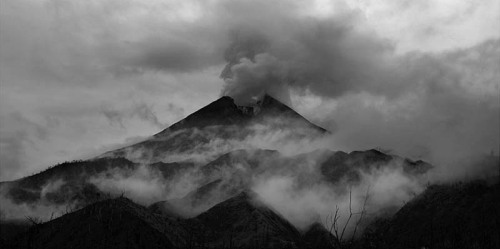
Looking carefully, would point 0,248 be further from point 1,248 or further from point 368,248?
point 368,248

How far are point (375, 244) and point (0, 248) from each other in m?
106

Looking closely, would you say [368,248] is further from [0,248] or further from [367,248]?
[0,248]

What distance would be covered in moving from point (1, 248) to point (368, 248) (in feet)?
334

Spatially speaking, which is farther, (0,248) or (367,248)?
(0,248)

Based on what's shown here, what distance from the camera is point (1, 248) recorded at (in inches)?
4628

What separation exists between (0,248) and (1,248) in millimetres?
235

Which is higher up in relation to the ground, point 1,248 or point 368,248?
point 1,248

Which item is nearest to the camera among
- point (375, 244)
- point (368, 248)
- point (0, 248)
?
point (375, 244)

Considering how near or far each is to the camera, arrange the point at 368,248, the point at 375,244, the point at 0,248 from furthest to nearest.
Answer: the point at 0,248, the point at 368,248, the point at 375,244

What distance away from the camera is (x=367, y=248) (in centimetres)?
4131

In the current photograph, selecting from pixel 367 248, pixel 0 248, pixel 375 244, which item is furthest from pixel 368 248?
pixel 0 248

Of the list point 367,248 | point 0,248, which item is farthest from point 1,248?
point 367,248

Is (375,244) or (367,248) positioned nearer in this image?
(375,244)

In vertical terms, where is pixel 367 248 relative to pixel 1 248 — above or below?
below
